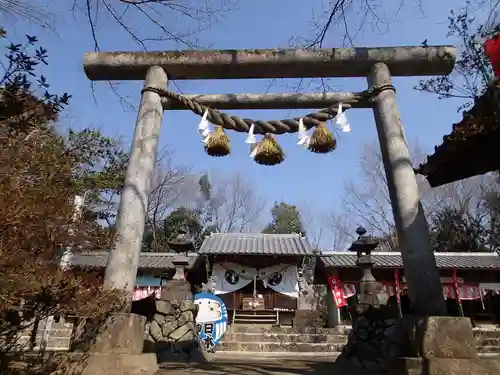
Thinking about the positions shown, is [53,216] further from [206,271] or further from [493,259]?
[493,259]

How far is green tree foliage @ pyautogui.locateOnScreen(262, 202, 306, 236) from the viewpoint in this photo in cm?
3569

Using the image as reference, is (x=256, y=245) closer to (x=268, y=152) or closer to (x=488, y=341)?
(x=488, y=341)

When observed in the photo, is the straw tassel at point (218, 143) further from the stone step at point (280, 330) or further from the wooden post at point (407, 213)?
the stone step at point (280, 330)

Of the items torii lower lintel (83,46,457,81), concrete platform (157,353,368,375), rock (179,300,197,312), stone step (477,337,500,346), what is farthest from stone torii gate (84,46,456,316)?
stone step (477,337,500,346)

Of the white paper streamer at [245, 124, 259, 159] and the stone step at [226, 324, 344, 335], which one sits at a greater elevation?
the white paper streamer at [245, 124, 259, 159]

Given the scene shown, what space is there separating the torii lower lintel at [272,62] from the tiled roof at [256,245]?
12507 millimetres

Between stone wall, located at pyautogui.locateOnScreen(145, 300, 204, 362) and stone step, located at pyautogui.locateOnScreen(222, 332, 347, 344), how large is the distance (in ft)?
16.0

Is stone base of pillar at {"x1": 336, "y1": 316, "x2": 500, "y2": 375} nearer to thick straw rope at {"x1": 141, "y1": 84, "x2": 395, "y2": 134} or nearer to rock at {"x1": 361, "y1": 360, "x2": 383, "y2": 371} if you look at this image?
rock at {"x1": 361, "y1": 360, "x2": 383, "y2": 371}

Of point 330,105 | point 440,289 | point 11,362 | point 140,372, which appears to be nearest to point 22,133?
point 11,362

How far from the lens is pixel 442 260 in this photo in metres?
18.2

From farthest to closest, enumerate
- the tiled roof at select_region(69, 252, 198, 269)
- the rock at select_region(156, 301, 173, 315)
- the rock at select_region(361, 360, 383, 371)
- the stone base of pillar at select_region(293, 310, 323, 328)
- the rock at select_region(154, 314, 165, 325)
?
the tiled roof at select_region(69, 252, 198, 269) < the stone base of pillar at select_region(293, 310, 323, 328) < the rock at select_region(156, 301, 173, 315) < the rock at select_region(154, 314, 165, 325) < the rock at select_region(361, 360, 383, 371)

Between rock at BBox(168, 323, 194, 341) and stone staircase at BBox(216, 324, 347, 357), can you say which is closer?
rock at BBox(168, 323, 194, 341)

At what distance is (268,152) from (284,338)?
10388 mm

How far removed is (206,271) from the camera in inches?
750
